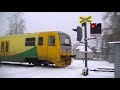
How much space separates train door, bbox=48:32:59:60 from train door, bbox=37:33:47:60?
1.35 ft

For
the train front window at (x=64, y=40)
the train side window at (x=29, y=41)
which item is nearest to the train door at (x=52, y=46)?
the train front window at (x=64, y=40)

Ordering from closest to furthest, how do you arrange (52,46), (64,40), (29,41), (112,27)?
(52,46) → (64,40) → (29,41) → (112,27)

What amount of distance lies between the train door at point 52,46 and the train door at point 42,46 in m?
0.41

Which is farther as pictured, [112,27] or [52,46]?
[112,27]

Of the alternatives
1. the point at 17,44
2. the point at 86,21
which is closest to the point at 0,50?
the point at 17,44

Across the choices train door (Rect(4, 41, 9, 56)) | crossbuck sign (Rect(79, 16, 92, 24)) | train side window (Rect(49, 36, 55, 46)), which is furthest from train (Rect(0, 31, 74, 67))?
crossbuck sign (Rect(79, 16, 92, 24))

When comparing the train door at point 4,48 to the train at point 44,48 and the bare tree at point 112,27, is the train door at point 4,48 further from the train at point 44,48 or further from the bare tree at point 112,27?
the bare tree at point 112,27

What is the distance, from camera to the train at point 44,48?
61.6 feet

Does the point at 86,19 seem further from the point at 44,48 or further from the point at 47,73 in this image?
the point at 44,48

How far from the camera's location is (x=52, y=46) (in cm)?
1895

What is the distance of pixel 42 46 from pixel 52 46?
104 centimetres

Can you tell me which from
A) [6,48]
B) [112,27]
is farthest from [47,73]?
[112,27]

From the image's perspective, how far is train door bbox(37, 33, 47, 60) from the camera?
19.3m

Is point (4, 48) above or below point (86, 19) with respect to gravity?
below
